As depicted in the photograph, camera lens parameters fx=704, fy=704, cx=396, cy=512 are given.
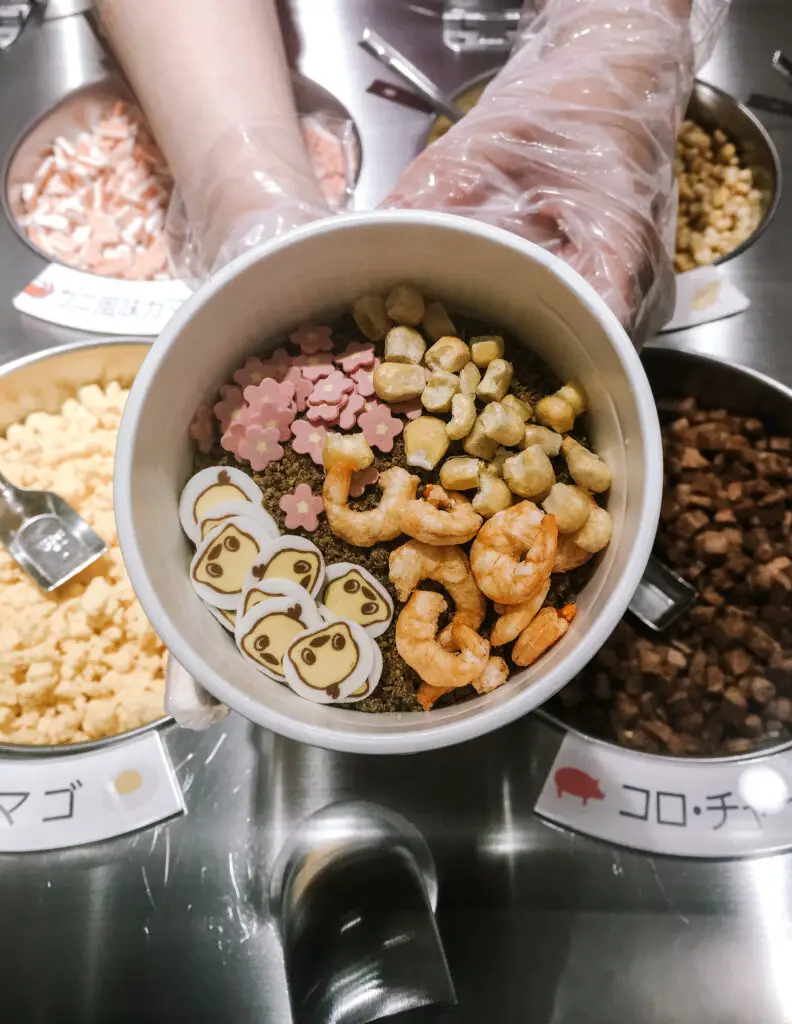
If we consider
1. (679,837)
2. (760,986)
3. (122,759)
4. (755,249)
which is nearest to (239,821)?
(122,759)

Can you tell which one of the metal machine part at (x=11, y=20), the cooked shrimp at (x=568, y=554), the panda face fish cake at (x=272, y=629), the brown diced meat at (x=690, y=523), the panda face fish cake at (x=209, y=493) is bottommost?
the brown diced meat at (x=690, y=523)

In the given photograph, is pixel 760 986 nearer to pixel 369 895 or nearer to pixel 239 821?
pixel 369 895

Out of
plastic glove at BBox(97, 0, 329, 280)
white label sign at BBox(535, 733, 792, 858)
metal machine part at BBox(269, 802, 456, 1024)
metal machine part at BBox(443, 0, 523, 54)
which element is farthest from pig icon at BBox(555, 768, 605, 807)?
metal machine part at BBox(443, 0, 523, 54)

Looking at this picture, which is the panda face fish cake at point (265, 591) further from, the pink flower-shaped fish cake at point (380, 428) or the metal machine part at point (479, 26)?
the metal machine part at point (479, 26)

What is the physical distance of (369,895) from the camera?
0.72 m

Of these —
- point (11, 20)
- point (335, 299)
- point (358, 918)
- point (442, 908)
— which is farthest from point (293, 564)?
point (11, 20)

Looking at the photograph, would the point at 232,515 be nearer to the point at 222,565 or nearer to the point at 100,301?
the point at 222,565

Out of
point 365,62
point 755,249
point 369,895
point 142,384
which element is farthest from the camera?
point 365,62

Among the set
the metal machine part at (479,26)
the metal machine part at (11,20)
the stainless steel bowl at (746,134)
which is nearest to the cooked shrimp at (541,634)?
the stainless steel bowl at (746,134)

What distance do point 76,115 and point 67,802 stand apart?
108 cm

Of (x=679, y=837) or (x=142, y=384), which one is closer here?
(x=142, y=384)

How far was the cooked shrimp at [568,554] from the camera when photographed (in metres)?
0.57

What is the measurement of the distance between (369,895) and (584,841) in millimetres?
265

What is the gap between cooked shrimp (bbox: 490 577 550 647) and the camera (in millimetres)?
538
